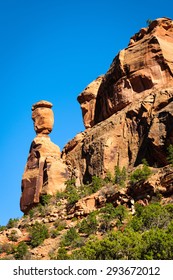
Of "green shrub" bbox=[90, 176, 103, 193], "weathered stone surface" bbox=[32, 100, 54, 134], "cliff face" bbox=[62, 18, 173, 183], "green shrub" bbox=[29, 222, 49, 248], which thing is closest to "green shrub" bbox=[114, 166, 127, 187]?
"green shrub" bbox=[90, 176, 103, 193]

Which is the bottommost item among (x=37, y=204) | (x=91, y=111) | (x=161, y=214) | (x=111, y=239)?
(x=111, y=239)

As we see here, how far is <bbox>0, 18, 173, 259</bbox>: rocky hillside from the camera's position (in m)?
39.8

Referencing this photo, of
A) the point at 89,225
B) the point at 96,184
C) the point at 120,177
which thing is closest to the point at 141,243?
the point at 89,225

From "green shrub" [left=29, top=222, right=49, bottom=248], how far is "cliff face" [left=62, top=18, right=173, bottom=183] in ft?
36.5

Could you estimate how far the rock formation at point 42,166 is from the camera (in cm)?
6022

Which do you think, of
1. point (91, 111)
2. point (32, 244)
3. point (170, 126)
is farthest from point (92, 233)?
point (91, 111)

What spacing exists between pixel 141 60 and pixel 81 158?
1323 centimetres

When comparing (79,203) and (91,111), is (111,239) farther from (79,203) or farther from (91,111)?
(91,111)

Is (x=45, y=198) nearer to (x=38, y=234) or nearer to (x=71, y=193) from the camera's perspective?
(x=71, y=193)

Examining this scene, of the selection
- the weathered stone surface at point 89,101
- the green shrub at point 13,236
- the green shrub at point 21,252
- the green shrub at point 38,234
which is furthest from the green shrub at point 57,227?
the weathered stone surface at point 89,101

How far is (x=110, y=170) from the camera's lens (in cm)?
5528

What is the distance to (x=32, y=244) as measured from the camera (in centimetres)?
4484

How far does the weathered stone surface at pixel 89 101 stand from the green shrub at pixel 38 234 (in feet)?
81.1

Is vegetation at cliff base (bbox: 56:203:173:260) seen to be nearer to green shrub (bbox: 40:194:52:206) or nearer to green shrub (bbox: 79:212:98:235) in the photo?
green shrub (bbox: 79:212:98:235)
